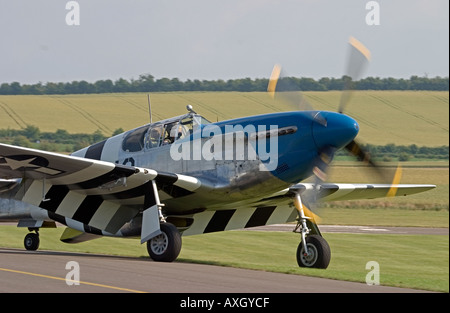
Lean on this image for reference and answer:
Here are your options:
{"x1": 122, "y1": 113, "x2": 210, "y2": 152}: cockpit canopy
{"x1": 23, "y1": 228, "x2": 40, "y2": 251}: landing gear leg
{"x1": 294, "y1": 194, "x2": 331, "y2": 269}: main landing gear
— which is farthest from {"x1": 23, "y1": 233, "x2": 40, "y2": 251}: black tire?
{"x1": 294, "y1": 194, "x2": 331, "y2": 269}: main landing gear

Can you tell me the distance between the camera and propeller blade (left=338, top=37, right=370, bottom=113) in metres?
15.3

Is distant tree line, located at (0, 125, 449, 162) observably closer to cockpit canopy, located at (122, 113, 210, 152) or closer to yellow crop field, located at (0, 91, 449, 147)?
yellow crop field, located at (0, 91, 449, 147)

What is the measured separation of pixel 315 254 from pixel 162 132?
416cm

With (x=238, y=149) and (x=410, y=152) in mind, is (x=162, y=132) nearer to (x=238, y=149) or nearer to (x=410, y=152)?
(x=238, y=149)

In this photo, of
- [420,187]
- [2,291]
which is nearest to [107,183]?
[2,291]

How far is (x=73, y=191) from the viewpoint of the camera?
1584cm

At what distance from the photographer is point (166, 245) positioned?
1440 centimetres

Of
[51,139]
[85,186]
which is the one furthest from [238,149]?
[51,139]

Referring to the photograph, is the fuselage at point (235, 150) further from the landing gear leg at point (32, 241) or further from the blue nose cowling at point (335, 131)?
the landing gear leg at point (32, 241)

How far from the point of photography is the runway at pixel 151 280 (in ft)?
32.7

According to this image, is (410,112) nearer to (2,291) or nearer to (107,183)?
(107,183)

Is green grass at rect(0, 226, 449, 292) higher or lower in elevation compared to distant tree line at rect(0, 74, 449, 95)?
lower

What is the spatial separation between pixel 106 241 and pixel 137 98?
34142mm

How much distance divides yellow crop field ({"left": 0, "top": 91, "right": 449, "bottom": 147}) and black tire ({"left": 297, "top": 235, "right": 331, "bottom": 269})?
24.8 m
